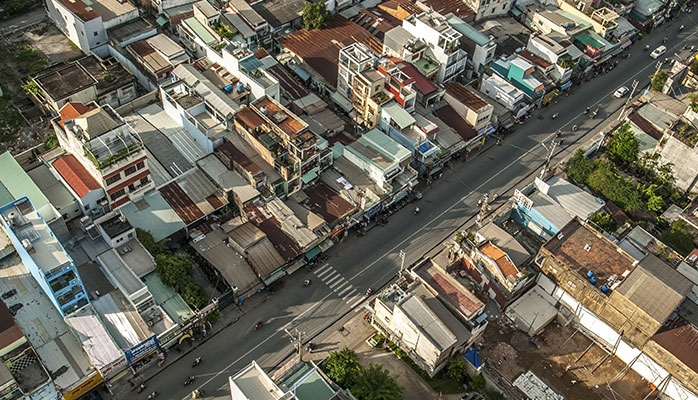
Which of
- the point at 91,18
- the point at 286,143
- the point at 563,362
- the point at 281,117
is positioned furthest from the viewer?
the point at 91,18

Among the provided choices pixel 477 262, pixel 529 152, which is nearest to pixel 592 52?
pixel 529 152

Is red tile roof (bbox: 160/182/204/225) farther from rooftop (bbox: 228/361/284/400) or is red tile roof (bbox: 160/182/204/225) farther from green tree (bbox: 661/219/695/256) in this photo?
green tree (bbox: 661/219/695/256)

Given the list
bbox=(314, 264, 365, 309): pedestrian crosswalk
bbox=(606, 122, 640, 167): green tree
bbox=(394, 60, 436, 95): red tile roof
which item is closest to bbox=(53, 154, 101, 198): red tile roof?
bbox=(314, 264, 365, 309): pedestrian crosswalk

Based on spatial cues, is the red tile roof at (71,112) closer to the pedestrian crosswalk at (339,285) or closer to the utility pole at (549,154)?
the pedestrian crosswalk at (339,285)

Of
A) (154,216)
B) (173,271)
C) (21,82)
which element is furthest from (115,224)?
(21,82)

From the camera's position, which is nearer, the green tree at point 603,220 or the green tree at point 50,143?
the green tree at point 603,220

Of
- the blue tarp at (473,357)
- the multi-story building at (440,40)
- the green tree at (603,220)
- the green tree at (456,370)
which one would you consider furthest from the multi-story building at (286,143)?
the green tree at (603,220)

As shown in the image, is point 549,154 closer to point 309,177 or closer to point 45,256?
point 309,177
